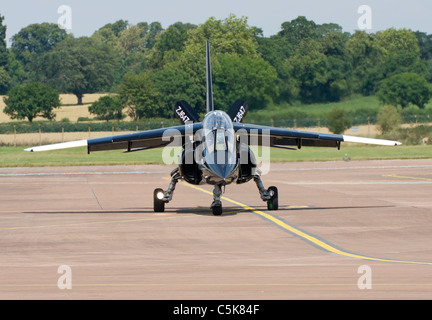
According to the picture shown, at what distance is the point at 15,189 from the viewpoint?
119 feet

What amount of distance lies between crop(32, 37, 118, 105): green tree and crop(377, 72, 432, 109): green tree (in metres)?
43.9

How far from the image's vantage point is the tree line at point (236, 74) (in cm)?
8594

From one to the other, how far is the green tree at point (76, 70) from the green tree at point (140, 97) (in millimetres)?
23501

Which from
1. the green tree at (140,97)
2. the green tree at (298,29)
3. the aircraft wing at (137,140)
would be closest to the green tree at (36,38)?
the green tree at (298,29)

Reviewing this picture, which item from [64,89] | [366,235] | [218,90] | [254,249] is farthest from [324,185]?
[64,89]

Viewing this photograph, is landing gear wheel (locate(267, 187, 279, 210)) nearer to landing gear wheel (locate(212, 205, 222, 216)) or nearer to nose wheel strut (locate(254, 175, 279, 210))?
nose wheel strut (locate(254, 175, 279, 210))

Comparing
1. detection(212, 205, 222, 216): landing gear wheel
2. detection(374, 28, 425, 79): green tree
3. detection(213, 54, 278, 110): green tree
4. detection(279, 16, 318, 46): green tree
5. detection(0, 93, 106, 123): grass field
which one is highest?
detection(279, 16, 318, 46): green tree

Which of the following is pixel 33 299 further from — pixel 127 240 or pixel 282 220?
pixel 282 220

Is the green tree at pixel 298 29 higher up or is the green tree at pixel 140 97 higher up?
the green tree at pixel 298 29

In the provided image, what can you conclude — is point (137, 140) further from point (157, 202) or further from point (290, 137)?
point (290, 137)

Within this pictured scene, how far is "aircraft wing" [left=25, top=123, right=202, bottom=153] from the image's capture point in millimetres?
25359

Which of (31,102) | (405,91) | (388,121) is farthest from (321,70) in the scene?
(31,102)

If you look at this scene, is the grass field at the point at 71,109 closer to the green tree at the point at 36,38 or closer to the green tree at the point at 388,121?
the green tree at the point at 388,121

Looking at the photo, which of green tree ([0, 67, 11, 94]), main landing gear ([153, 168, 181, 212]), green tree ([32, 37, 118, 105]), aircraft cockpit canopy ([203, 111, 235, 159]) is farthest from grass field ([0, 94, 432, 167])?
green tree ([0, 67, 11, 94])
